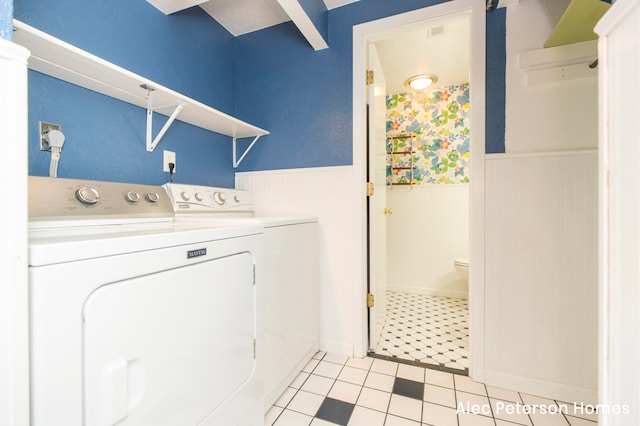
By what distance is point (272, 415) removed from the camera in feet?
4.22

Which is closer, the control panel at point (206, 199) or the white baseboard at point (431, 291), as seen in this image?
the control panel at point (206, 199)

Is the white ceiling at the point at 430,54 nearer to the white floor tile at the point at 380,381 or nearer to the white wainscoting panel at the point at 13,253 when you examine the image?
the white wainscoting panel at the point at 13,253

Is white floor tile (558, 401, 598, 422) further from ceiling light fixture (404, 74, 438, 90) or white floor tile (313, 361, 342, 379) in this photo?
ceiling light fixture (404, 74, 438, 90)

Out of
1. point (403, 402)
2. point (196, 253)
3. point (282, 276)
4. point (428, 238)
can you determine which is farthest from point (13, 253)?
point (428, 238)

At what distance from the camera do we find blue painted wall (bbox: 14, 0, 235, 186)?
45.1 inches

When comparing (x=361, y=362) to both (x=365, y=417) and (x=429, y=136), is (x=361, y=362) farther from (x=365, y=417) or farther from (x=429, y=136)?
(x=429, y=136)

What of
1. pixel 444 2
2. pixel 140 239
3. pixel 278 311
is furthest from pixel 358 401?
pixel 444 2

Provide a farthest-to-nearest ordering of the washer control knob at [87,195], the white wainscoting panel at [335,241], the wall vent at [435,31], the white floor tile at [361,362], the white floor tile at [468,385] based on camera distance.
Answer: the wall vent at [435,31] < the white wainscoting panel at [335,241] < the white floor tile at [361,362] < the white floor tile at [468,385] < the washer control knob at [87,195]

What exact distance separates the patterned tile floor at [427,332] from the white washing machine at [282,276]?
58 cm

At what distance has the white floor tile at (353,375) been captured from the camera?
155 centimetres

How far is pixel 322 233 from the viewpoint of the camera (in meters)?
1.90

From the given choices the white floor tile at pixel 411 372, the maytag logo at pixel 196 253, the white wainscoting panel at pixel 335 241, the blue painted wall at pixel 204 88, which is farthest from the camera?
the white wainscoting panel at pixel 335 241

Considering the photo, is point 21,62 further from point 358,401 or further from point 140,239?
point 358,401

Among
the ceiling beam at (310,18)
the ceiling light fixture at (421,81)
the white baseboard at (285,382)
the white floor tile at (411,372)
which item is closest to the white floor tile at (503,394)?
the white floor tile at (411,372)
